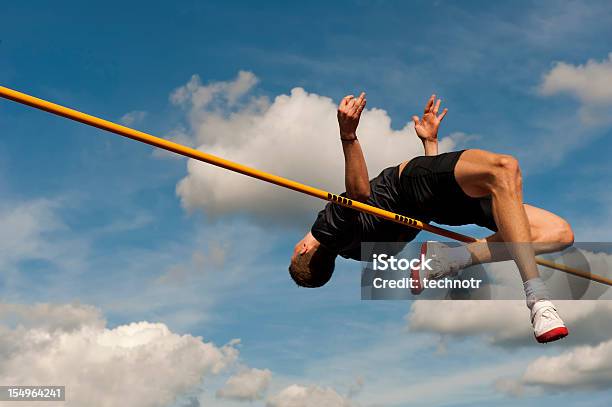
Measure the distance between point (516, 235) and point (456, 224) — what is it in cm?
103

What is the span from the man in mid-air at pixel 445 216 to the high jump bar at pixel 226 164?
12cm

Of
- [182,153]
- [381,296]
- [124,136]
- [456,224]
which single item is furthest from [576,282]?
[124,136]

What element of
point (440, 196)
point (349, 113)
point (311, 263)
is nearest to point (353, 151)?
point (349, 113)

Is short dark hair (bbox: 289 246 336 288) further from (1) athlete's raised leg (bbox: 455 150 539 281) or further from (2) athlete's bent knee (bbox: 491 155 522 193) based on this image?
(2) athlete's bent knee (bbox: 491 155 522 193)

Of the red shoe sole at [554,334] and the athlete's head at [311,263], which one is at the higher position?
the athlete's head at [311,263]

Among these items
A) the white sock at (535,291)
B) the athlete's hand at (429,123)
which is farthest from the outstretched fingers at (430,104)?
the white sock at (535,291)

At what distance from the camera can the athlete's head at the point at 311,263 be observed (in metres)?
7.46

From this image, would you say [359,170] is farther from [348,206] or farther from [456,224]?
[456,224]

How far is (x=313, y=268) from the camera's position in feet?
24.7

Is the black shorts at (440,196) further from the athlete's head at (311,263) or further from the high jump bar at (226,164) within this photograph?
the athlete's head at (311,263)

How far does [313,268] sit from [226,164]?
1885mm

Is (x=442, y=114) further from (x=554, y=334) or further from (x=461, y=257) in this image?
(x=554, y=334)

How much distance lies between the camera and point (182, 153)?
5.93 meters

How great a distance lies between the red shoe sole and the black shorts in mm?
1144
